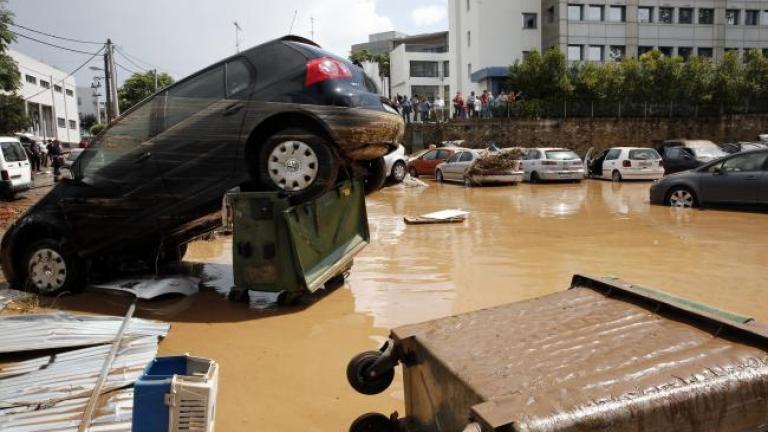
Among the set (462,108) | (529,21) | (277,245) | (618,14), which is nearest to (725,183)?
(277,245)

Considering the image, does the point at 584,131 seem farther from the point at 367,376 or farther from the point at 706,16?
the point at 367,376

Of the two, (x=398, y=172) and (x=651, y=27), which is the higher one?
(x=651, y=27)

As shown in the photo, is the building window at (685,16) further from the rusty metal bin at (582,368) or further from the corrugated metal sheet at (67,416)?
the corrugated metal sheet at (67,416)

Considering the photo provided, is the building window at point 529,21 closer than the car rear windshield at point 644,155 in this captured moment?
No

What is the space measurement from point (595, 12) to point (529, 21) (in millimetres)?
4619

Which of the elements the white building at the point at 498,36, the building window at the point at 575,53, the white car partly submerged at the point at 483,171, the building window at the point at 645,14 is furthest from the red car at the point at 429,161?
the building window at the point at 645,14

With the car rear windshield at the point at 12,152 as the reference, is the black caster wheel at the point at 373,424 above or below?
below

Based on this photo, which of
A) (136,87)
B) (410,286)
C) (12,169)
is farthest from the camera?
(136,87)

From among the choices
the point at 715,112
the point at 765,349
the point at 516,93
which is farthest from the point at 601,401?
the point at 715,112

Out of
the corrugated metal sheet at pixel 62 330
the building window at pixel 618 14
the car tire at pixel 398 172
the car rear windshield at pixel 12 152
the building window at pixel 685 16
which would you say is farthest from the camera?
the building window at pixel 685 16

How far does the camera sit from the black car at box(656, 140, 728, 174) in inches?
893

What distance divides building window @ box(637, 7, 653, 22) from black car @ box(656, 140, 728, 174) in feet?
75.5

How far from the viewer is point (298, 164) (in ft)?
18.6

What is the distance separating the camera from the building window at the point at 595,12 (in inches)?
1658
